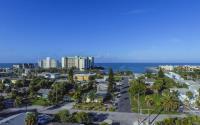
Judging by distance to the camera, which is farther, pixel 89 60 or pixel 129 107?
pixel 89 60

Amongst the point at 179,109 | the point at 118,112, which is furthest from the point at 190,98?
the point at 118,112

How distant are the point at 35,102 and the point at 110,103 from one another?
11383mm

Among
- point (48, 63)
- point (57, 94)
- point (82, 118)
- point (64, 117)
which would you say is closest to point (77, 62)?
point (48, 63)

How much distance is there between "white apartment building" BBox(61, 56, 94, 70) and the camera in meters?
130

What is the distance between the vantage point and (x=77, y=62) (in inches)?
5118

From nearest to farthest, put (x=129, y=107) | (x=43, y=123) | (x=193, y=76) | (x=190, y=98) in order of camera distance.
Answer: (x=43, y=123), (x=129, y=107), (x=190, y=98), (x=193, y=76)

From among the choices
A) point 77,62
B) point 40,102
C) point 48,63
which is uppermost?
point 77,62

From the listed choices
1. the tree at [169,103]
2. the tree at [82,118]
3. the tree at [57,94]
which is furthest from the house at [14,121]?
the tree at [169,103]

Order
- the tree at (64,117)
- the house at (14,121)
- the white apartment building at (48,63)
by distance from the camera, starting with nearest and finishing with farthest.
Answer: the house at (14,121) → the tree at (64,117) → the white apartment building at (48,63)

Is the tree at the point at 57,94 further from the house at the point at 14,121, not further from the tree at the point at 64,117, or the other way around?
the house at the point at 14,121

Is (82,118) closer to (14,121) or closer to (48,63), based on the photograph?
(14,121)

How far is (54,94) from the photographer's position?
1652 inches

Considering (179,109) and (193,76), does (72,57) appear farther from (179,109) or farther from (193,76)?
(179,109)

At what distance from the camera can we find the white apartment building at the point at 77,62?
5103 inches
